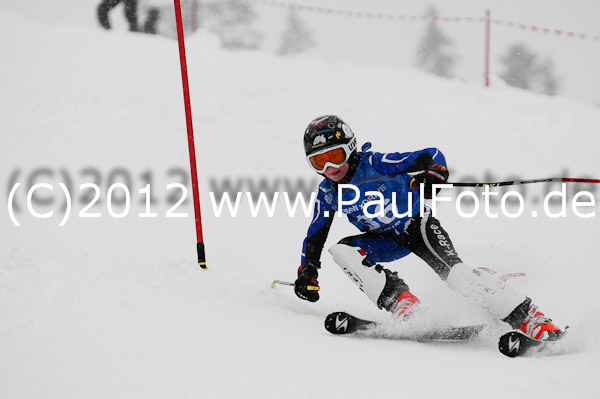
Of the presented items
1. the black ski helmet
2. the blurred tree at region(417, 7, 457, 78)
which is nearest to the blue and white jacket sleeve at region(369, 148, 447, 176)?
the black ski helmet

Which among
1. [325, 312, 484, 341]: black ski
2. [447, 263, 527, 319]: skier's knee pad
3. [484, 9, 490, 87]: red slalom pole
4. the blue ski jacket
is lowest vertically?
[325, 312, 484, 341]: black ski

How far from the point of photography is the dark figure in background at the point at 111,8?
11.7 meters

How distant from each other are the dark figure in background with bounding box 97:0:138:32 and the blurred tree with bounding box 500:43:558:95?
2185 centimetres

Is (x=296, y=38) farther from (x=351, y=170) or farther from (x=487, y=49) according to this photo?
(x=351, y=170)

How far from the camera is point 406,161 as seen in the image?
384 cm

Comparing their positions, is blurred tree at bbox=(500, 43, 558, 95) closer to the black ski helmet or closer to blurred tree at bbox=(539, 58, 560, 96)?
blurred tree at bbox=(539, 58, 560, 96)

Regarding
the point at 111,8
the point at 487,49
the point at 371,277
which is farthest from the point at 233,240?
the point at 487,49

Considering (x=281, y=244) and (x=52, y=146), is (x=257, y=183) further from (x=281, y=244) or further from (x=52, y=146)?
(x=52, y=146)

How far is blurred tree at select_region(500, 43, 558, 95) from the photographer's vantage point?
97.7ft

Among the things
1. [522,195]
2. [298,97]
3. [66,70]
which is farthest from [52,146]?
[522,195]

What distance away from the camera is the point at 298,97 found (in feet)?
34.5

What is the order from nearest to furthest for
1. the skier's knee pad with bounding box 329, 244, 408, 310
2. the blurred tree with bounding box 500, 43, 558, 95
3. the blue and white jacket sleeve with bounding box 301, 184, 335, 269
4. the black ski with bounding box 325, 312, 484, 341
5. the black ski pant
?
the black ski with bounding box 325, 312, 484, 341 → the skier's knee pad with bounding box 329, 244, 408, 310 → the black ski pant → the blue and white jacket sleeve with bounding box 301, 184, 335, 269 → the blurred tree with bounding box 500, 43, 558, 95

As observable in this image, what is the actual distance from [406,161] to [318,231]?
869 mm

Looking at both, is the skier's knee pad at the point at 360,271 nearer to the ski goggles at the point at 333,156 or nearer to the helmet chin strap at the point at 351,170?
the helmet chin strap at the point at 351,170
